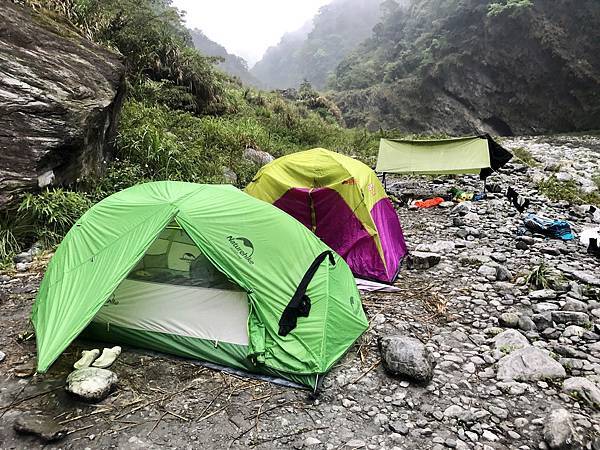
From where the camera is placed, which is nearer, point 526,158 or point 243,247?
point 243,247

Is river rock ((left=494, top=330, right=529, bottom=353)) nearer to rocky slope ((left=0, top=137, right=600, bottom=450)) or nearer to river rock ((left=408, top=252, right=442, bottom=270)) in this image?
rocky slope ((left=0, top=137, right=600, bottom=450))

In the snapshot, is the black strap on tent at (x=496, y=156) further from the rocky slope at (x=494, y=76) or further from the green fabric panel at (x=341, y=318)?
the rocky slope at (x=494, y=76)

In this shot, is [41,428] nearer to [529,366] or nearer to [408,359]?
[408,359]

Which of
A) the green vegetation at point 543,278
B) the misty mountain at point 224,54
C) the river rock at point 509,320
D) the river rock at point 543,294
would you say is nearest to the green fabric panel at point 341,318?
the river rock at point 509,320

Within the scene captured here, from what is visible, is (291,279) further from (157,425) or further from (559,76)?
(559,76)

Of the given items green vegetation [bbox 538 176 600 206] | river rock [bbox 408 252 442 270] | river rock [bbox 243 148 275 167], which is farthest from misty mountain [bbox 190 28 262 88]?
river rock [bbox 408 252 442 270]

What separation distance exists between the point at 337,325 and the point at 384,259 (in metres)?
1.88

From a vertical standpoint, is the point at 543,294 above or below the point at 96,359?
above

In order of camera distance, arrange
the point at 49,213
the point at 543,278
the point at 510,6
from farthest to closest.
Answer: the point at 510,6, the point at 49,213, the point at 543,278

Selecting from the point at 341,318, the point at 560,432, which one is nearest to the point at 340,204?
the point at 341,318

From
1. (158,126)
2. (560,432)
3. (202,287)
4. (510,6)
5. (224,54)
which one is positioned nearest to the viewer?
(560,432)

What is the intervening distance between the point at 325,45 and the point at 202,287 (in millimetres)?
87695

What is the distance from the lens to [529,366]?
10.7 feet

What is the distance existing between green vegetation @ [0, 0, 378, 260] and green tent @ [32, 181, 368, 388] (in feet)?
7.15
